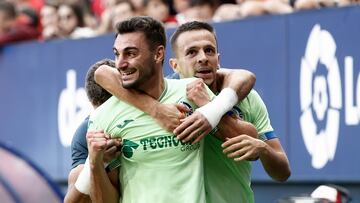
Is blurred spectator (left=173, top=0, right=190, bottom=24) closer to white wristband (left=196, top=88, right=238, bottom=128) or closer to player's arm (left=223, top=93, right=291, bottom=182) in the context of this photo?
player's arm (left=223, top=93, right=291, bottom=182)

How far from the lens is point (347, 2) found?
10.3 metres

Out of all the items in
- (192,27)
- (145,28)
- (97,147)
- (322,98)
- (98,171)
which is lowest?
(322,98)

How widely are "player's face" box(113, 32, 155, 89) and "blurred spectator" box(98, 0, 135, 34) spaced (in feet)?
22.0

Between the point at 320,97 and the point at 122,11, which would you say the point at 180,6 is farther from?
the point at 320,97

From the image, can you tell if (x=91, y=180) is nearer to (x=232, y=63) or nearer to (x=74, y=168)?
(x=74, y=168)

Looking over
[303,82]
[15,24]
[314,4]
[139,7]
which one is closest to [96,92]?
[303,82]

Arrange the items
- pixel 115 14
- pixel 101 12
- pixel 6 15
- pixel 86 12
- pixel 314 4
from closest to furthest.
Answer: pixel 314 4 < pixel 115 14 < pixel 86 12 < pixel 101 12 < pixel 6 15

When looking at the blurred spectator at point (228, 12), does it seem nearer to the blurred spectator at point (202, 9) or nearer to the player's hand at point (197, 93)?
the blurred spectator at point (202, 9)

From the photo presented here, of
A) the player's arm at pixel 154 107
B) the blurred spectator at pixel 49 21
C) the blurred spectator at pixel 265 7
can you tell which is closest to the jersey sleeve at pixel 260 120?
the player's arm at pixel 154 107

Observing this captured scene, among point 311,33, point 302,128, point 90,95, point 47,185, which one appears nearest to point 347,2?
point 311,33

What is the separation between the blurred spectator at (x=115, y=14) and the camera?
13.1 metres

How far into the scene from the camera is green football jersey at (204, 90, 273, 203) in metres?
6.46

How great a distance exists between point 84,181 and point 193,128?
70 cm

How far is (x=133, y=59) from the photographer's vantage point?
6.16m
